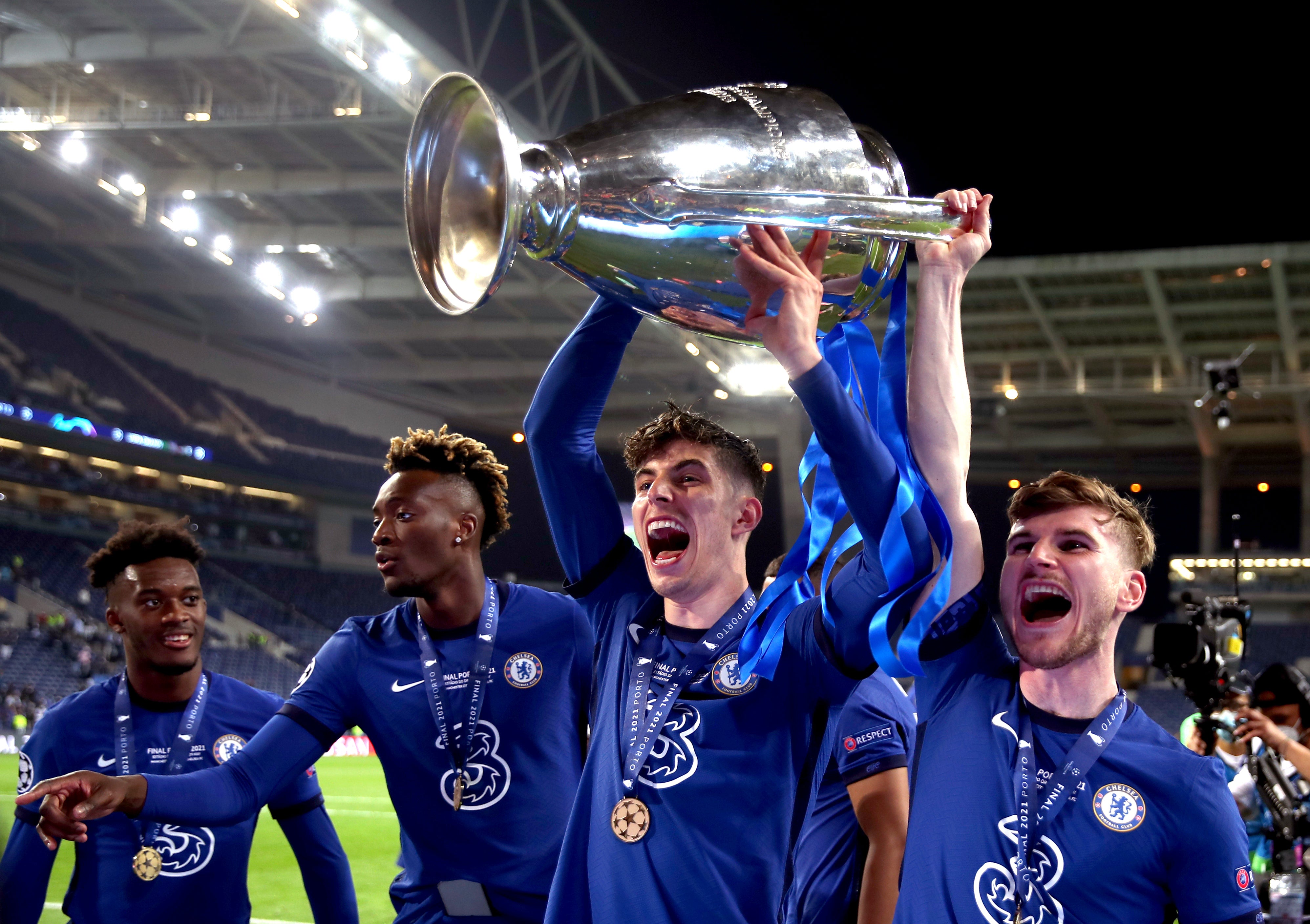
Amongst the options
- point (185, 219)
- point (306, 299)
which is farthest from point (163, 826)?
point (306, 299)

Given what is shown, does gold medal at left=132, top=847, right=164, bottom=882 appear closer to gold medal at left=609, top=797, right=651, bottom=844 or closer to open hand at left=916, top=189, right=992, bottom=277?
gold medal at left=609, top=797, right=651, bottom=844

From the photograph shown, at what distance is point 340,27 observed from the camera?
13914mm

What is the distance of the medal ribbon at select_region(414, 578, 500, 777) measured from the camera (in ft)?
9.72

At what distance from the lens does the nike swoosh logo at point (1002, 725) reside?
2.12 metres

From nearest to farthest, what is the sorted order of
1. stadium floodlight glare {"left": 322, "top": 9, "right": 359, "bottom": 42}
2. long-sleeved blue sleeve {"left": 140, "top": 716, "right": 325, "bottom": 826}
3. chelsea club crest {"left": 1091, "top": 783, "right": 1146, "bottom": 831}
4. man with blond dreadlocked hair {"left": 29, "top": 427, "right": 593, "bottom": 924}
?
chelsea club crest {"left": 1091, "top": 783, "right": 1146, "bottom": 831}
long-sleeved blue sleeve {"left": 140, "top": 716, "right": 325, "bottom": 826}
man with blond dreadlocked hair {"left": 29, "top": 427, "right": 593, "bottom": 924}
stadium floodlight glare {"left": 322, "top": 9, "right": 359, "bottom": 42}

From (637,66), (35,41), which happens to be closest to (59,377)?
(35,41)

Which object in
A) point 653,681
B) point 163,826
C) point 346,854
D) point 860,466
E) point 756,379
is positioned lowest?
point 346,854

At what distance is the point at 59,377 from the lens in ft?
97.1

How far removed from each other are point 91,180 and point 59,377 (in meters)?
10.7

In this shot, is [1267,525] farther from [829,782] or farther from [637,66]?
[829,782]

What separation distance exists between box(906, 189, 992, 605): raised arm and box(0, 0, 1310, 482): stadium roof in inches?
464

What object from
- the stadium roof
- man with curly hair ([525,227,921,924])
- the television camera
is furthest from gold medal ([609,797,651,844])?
the stadium roof

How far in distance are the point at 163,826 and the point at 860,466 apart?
98.3 inches

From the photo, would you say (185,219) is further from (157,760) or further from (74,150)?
(157,760)
